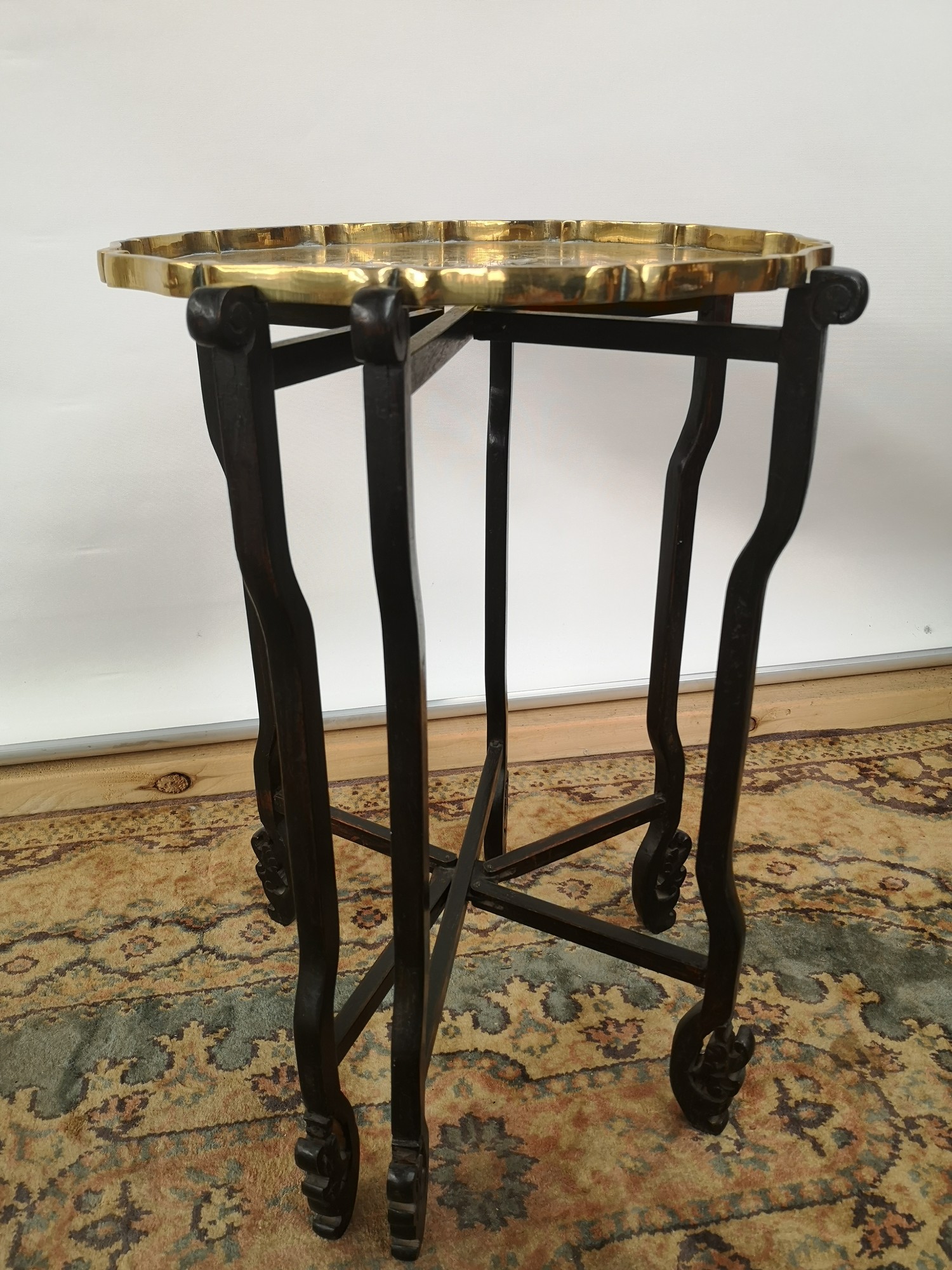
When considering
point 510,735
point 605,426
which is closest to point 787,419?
point 605,426

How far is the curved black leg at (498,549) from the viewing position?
4.57ft

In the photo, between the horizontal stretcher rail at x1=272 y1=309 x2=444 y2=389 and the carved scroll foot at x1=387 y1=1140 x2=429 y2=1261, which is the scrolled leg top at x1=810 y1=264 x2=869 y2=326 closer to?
the horizontal stretcher rail at x1=272 y1=309 x2=444 y2=389

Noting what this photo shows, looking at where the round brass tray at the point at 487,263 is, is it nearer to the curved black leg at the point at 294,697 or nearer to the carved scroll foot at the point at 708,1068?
the curved black leg at the point at 294,697

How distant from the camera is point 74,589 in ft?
6.04

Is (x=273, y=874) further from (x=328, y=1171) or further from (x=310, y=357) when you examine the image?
(x=310, y=357)

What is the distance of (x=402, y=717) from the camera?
0.87m

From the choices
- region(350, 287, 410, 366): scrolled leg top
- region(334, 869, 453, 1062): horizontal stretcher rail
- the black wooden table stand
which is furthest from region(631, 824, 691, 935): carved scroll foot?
region(350, 287, 410, 366): scrolled leg top

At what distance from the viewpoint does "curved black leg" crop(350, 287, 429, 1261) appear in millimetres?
746

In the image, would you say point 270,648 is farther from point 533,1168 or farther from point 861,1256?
point 861,1256

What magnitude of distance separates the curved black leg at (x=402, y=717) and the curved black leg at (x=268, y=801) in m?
0.43

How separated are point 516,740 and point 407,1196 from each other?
3.46ft

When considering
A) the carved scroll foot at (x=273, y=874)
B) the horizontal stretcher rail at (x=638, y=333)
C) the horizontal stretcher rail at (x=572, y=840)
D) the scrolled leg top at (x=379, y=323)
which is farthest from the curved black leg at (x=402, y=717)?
the carved scroll foot at (x=273, y=874)

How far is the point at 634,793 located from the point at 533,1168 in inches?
33.1

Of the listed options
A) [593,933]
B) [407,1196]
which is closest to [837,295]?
[593,933]
